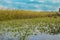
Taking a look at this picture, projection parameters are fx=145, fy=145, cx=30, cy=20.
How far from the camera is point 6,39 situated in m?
1.83

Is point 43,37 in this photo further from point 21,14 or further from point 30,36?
point 21,14

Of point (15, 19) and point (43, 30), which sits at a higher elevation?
point (15, 19)

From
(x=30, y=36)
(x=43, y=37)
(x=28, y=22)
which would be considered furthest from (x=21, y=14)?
(x=43, y=37)

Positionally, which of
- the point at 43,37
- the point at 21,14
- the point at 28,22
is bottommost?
the point at 43,37

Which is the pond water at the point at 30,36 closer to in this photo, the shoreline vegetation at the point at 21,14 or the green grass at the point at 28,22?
the green grass at the point at 28,22

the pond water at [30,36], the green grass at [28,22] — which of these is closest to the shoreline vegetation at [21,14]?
the green grass at [28,22]

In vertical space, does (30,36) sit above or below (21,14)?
below

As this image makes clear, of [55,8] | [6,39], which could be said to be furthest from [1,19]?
[55,8]

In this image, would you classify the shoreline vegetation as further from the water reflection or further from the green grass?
the water reflection

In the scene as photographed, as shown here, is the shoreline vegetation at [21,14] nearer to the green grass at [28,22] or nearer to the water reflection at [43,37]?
the green grass at [28,22]

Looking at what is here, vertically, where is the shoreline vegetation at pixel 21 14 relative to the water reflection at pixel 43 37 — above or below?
above

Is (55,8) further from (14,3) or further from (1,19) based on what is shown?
(1,19)

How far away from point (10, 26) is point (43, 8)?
50cm

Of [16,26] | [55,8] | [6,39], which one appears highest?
[55,8]
